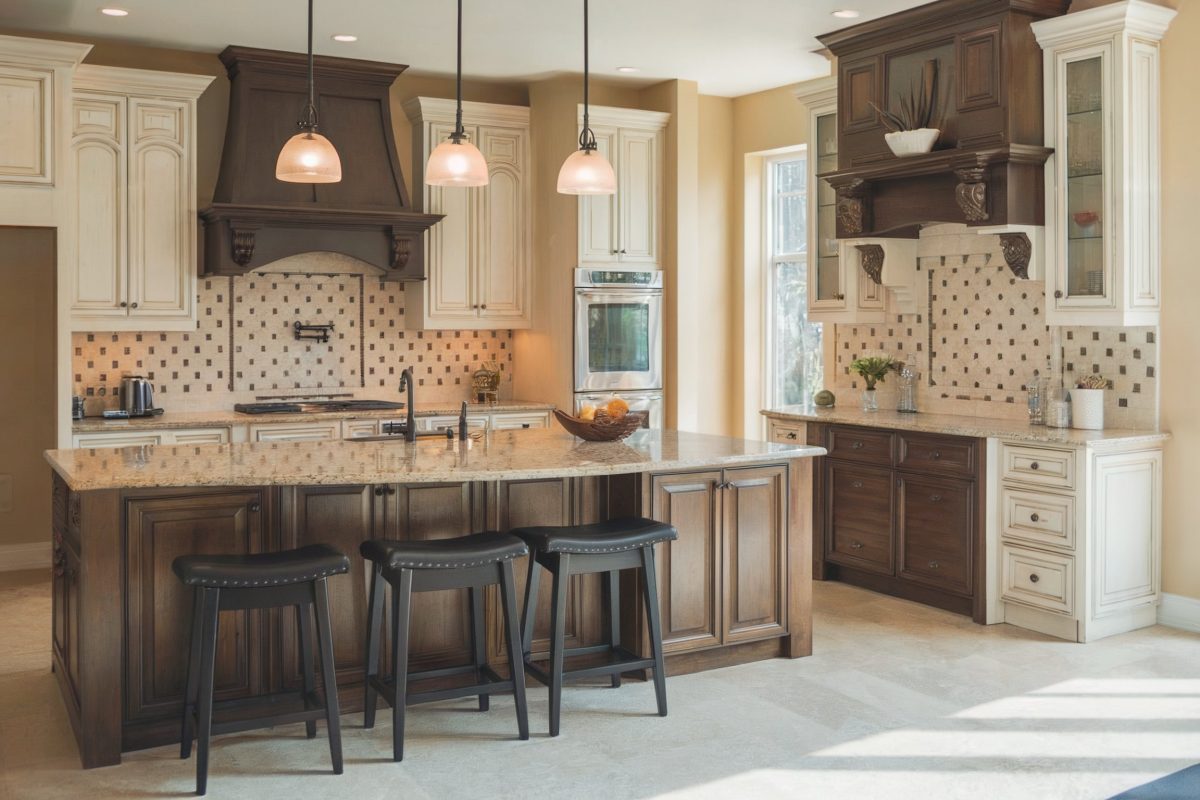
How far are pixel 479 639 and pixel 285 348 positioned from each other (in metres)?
3.32

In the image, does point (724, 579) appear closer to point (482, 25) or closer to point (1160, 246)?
point (1160, 246)

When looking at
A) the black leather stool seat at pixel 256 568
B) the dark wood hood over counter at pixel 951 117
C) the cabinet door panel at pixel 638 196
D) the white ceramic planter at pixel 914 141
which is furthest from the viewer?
the cabinet door panel at pixel 638 196

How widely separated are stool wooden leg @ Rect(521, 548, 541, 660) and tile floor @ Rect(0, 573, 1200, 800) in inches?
9.1

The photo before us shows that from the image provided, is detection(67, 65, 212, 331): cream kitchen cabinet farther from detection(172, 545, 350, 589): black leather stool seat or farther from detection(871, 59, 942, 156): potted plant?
detection(871, 59, 942, 156): potted plant

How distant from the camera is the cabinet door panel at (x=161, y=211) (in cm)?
617

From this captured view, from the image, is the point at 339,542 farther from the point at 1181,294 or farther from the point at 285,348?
the point at 1181,294

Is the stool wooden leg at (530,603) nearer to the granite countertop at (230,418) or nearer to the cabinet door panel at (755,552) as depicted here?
the cabinet door panel at (755,552)

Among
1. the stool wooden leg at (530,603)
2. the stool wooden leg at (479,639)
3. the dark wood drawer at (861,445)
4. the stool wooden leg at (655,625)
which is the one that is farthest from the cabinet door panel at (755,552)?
the dark wood drawer at (861,445)

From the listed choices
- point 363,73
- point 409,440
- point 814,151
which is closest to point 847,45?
point 814,151

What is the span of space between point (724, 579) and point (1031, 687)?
47.2 inches

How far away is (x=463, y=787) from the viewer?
342cm

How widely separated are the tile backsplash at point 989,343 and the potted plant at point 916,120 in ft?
2.10

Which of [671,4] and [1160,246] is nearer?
[1160,246]

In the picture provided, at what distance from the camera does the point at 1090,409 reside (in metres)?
5.20
